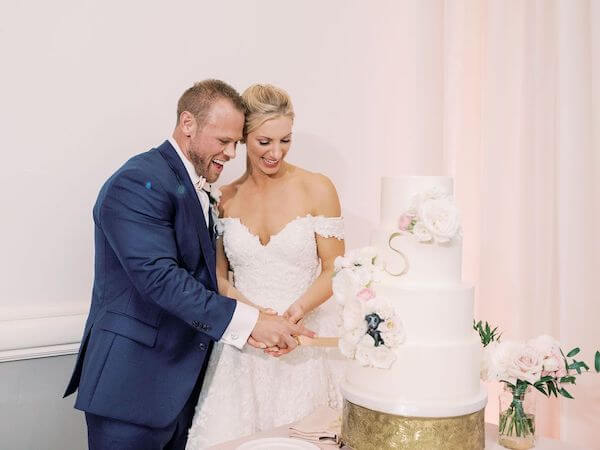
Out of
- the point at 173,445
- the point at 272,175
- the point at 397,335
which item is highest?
the point at 272,175

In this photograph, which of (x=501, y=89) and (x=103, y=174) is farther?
(x=501, y=89)

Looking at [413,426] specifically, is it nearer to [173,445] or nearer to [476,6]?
[173,445]


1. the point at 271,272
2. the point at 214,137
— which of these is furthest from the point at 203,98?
the point at 271,272

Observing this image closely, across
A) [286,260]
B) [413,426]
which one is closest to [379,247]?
[413,426]

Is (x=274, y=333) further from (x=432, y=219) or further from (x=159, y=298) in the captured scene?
(x=432, y=219)

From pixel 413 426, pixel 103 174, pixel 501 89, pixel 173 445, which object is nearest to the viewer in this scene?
pixel 413 426

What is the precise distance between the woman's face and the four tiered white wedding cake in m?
0.97

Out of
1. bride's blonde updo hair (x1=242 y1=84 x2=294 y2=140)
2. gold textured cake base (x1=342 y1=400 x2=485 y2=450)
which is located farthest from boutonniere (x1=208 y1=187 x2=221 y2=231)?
gold textured cake base (x1=342 y1=400 x2=485 y2=450)

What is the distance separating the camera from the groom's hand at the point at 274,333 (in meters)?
2.76

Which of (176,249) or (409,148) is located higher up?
(409,148)

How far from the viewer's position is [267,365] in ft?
9.89

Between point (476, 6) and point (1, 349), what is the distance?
10.9 ft

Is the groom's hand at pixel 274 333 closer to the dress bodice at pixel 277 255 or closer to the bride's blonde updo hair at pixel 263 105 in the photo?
the dress bodice at pixel 277 255

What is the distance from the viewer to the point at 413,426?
1.99m
